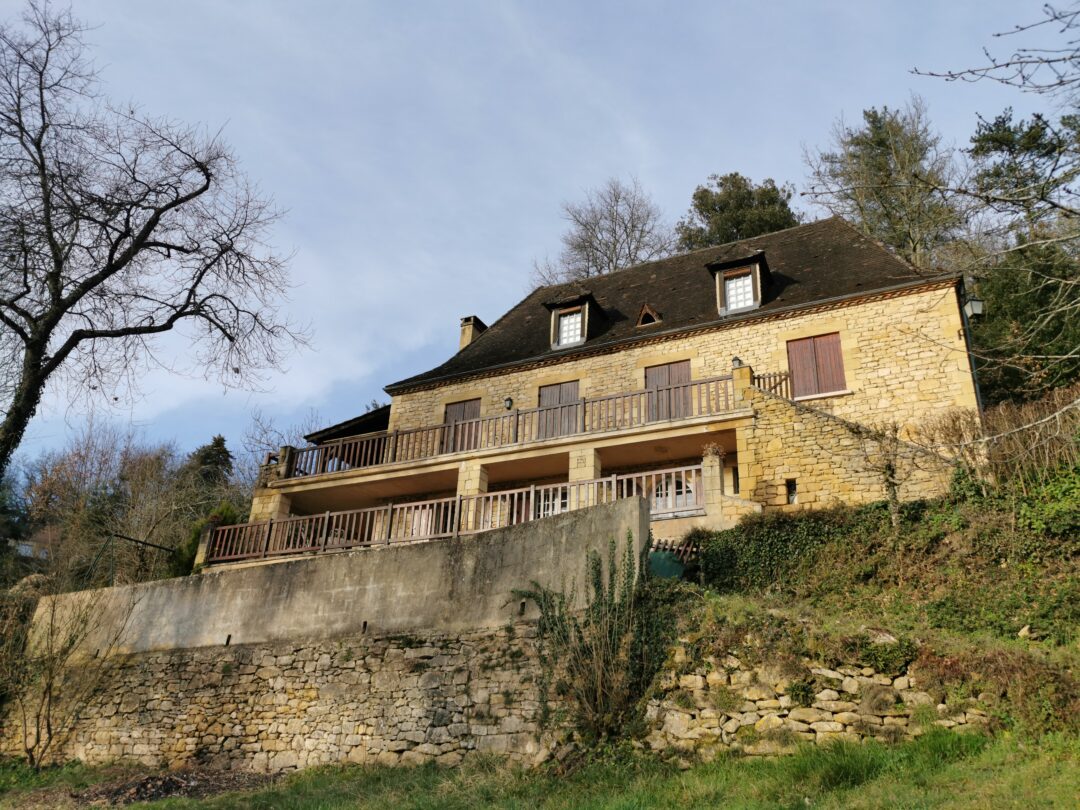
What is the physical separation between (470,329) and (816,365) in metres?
10.4

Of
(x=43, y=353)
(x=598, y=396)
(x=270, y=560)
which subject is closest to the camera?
(x=43, y=353)

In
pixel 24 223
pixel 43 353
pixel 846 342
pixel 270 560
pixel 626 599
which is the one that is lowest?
pixel 626 599

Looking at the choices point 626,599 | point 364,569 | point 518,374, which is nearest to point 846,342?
point 518,374

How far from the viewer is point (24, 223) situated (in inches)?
385

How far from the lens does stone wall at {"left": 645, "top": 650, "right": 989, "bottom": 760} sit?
723 centimetres

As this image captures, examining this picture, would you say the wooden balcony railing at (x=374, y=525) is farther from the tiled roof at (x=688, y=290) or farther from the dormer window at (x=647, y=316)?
the dormer window at (x=647, y=316)

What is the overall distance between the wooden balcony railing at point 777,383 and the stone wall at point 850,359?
39 cm

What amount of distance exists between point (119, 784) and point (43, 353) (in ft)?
18.6

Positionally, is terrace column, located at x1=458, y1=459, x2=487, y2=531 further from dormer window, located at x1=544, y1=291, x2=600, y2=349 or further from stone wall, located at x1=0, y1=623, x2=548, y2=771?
stone wall, located at x1=0, y1=623, x2=548, y2=771

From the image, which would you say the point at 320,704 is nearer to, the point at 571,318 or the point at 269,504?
the point at 269,504

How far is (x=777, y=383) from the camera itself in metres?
15.1

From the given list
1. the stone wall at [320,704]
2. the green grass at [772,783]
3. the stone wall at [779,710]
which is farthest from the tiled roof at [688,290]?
the green grass at [772,783]

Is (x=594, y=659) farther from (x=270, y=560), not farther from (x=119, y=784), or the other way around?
(x=270, y=560)

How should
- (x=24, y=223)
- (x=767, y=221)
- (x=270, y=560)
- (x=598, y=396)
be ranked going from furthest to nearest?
(x=767, y=221) < (x=598, y=396) < (x=270, y=560) < (x=24, y=223)
